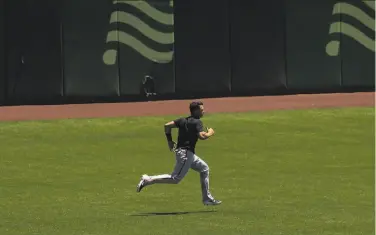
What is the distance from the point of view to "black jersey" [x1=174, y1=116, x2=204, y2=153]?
1766 cm

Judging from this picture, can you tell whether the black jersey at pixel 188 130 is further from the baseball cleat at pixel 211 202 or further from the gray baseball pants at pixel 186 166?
the baseball cleat at pixel 211 202

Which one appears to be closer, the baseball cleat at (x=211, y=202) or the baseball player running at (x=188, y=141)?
the baseball player running at (x=188, y=141)

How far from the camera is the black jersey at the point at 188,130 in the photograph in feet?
57.9

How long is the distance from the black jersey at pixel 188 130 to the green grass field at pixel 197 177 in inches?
49.1

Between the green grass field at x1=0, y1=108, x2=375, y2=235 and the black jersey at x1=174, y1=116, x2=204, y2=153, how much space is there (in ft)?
4.09

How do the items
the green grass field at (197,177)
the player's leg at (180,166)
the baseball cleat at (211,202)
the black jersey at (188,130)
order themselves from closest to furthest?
the green grass field at (197,177)
the black jersey at (188,130)
the player's leg at (180,166)
the baseball cleat at (211,202)

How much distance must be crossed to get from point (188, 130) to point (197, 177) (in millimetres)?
5532

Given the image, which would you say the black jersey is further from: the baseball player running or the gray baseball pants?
the gray baseball pants

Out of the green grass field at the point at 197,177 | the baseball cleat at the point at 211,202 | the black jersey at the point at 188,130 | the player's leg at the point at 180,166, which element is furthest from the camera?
the baseball cleat at the point at 211,202

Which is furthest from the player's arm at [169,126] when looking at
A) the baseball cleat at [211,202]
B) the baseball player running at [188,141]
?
the baseball cleat at [211,202]

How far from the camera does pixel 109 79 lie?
3672 centimetres

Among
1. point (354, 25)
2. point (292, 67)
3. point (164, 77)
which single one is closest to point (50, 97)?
point (164, 77)

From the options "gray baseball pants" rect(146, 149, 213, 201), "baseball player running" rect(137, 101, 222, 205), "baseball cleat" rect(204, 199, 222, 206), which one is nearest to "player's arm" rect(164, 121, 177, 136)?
"baseball player running" rect(137, 101, 222, 205)

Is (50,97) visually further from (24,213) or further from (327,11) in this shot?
(24,213)
